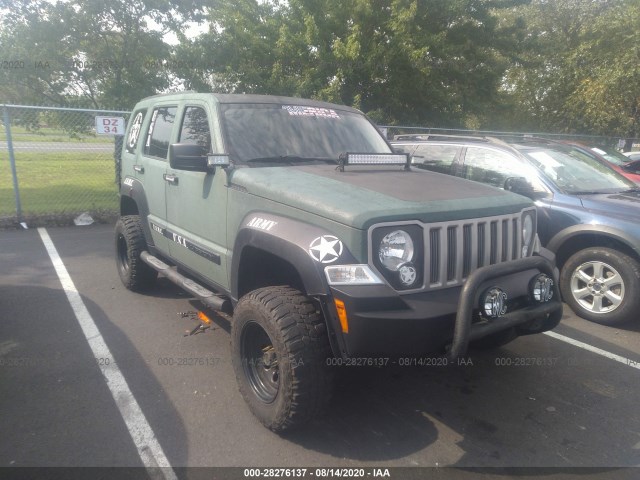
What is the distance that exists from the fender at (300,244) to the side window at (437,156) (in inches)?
141

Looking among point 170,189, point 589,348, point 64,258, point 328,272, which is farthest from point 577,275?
point 64,258

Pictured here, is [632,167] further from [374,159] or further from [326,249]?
[326,249]

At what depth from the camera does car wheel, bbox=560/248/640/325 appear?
15.1 feet

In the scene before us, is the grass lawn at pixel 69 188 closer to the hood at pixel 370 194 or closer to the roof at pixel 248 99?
the roof at pixel 248 99

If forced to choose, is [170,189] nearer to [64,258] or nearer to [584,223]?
[64,258]

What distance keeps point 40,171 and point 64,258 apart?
856cm

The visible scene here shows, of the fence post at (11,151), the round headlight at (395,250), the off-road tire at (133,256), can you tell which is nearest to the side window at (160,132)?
the off-road tire at (133,256)

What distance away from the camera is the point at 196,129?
13.3ft

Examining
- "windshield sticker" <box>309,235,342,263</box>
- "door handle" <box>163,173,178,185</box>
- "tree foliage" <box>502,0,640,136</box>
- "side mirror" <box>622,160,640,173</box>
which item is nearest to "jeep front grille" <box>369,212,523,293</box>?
"windshield sticker" <box>309,235,342,263</box>

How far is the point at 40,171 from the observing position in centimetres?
1379

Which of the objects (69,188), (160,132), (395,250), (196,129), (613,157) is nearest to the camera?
(395,250)

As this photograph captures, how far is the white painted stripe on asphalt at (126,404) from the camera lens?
8.91 ft

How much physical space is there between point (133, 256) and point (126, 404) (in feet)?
7.26

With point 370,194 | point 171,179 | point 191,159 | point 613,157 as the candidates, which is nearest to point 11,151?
point 171,179
